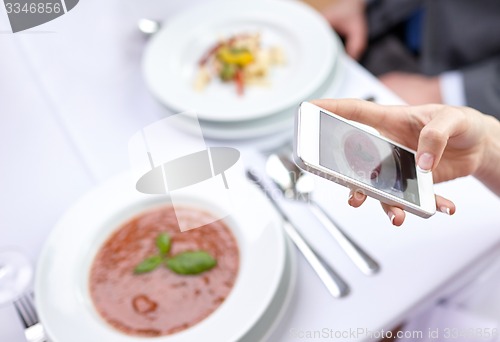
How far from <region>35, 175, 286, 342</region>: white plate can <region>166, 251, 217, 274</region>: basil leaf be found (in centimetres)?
3

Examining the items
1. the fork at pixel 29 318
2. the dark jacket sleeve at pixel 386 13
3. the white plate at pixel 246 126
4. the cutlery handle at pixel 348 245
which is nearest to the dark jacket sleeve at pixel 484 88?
the dark jacket sleeve at pixel 386 13

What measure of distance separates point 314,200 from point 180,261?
158 millimetres

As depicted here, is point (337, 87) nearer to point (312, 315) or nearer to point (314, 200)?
point (314, 200)

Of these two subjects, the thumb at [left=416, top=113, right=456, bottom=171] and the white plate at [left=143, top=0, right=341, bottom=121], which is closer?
the thumb at [left=416, top=113, right=456, bottom=171]

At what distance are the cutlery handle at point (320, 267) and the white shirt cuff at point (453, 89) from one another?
0.50 metres

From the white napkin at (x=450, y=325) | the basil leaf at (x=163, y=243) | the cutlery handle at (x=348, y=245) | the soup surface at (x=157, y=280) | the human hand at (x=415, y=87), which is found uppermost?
the basil leaf at (x=163, y=243)

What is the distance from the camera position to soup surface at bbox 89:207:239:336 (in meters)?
0.49

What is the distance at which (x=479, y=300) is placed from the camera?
24.0 inches

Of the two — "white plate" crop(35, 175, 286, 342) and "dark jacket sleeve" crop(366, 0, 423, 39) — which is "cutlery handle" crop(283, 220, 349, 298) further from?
"dark jacket sleeve" crop(366, 0, 423, 39)

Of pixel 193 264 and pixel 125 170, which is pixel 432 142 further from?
pixel 125 170

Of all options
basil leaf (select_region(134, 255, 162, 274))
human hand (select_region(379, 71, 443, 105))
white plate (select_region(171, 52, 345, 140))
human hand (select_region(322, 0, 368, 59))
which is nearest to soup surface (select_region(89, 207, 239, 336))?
basil leaf (select_region(134, 255, 162, 274))

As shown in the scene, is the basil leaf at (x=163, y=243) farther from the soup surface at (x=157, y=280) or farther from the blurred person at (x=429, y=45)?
the blurred person at (x=429, y=45)

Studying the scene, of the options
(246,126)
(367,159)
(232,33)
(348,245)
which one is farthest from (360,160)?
(232,33)

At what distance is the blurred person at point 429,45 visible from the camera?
35.9 inches
